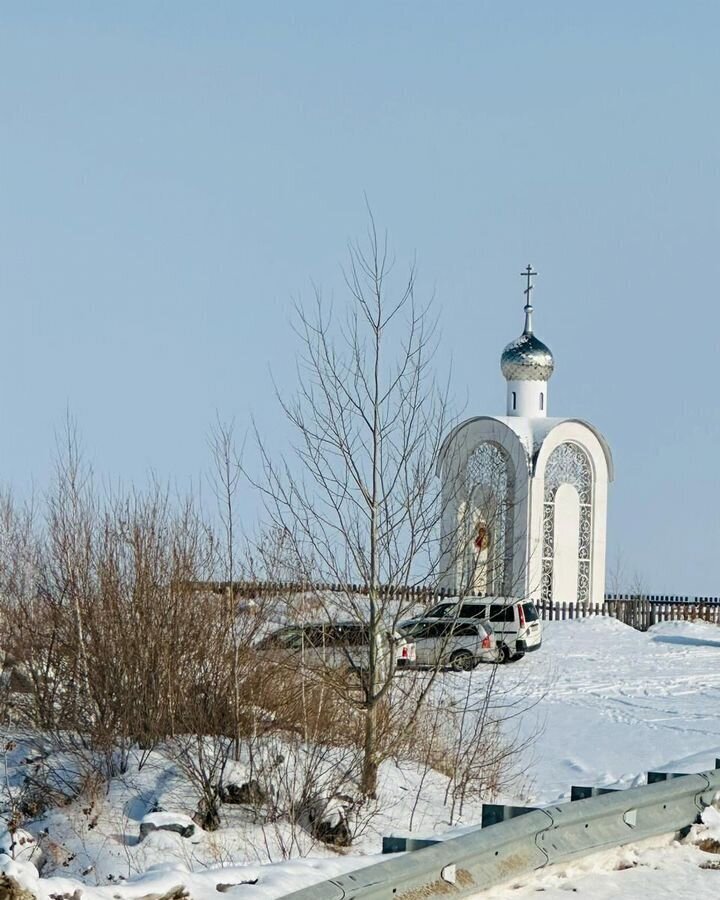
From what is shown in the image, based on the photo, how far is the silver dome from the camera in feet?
140

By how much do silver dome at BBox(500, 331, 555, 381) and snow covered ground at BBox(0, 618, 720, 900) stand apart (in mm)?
11274

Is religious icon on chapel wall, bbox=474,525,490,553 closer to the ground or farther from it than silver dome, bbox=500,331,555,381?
closer to the ground

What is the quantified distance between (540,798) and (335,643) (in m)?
Answer: 2.69

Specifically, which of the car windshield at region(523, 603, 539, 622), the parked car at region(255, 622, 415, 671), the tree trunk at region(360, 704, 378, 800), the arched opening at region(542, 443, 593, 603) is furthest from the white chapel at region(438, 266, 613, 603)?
the tree trunk at region(360, 704, 378, 800)

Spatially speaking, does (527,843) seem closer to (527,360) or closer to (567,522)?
(567,522)

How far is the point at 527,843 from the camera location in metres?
6.23

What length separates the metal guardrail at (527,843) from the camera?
524 centimetres

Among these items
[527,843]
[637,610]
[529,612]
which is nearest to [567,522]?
[637,610]

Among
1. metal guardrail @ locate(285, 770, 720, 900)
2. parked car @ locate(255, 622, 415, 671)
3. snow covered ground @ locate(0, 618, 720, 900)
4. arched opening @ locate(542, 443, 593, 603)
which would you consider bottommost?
snow covered ground @ locate(0, 618, 720, 900)

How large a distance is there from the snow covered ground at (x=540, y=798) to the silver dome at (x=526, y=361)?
1127 cm

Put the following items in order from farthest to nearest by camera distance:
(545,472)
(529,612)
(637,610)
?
(637,610)
(545,472)
(529,612)

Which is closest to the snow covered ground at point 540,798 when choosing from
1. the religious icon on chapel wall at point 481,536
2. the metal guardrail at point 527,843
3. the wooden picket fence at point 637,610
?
the metal guardrail at point 527,843

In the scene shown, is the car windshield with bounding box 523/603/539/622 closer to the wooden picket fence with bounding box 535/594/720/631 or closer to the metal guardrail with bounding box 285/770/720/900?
the wooden picket fence with bounding box 535/594/720/631

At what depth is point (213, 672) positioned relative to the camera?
14.0 m
